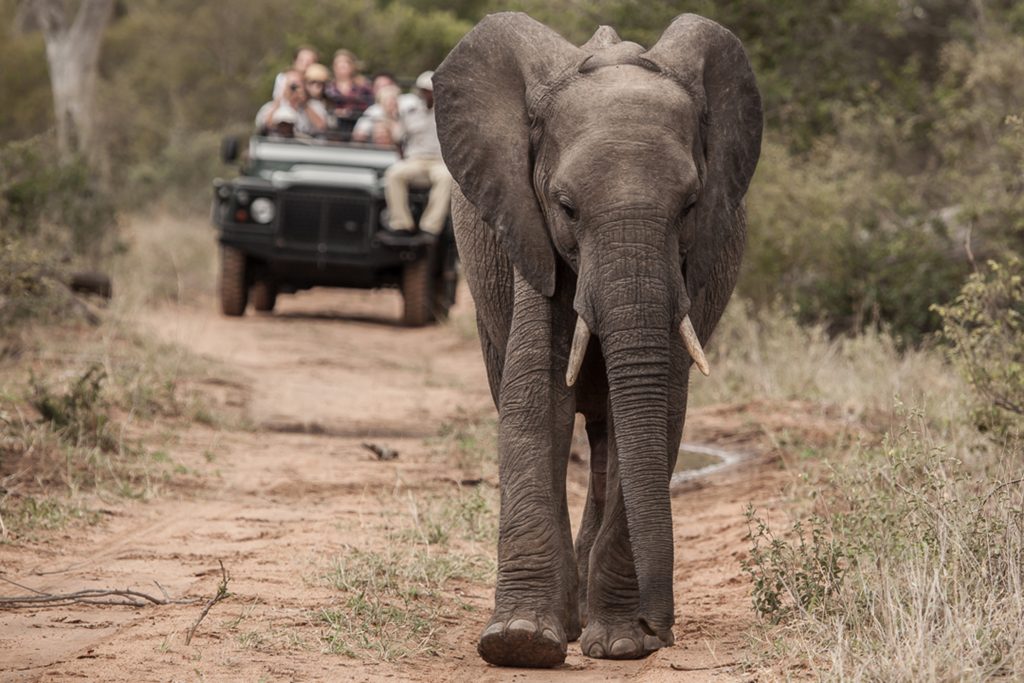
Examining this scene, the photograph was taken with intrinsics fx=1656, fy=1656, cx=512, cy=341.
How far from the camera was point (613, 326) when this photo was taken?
16.3 feet

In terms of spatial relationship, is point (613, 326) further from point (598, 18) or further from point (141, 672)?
point (598, 18)

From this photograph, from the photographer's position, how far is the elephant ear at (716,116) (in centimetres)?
537

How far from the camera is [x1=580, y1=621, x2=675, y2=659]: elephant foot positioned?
17.1 ft

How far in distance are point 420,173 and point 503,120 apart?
10635 millimetres

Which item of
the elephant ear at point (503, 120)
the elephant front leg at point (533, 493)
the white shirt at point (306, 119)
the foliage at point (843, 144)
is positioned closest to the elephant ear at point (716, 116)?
the elephant ear at point (503, 120)

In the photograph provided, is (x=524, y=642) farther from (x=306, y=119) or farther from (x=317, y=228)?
(x=306, y=119)

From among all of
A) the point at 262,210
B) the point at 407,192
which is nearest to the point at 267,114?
the point at 262,210

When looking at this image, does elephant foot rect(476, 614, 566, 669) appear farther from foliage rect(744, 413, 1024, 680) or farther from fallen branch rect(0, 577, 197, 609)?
fallen branch rect(0, 577, 197, 609)

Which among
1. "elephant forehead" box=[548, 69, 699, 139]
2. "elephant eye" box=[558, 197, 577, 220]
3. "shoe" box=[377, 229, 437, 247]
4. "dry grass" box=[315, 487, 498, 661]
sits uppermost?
"elephant forehead" box=[548, 69, 699, 139]

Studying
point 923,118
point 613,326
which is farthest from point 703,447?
point 923,118

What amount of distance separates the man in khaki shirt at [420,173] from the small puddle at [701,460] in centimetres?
676

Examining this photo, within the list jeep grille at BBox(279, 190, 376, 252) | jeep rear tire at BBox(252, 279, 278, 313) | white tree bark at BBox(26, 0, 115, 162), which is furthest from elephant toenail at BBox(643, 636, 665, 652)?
white tree bark at BBox(26, 0, 115, 162)

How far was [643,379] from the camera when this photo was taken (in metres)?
5.01

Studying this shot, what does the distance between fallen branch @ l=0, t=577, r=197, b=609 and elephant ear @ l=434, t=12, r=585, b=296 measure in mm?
1715
